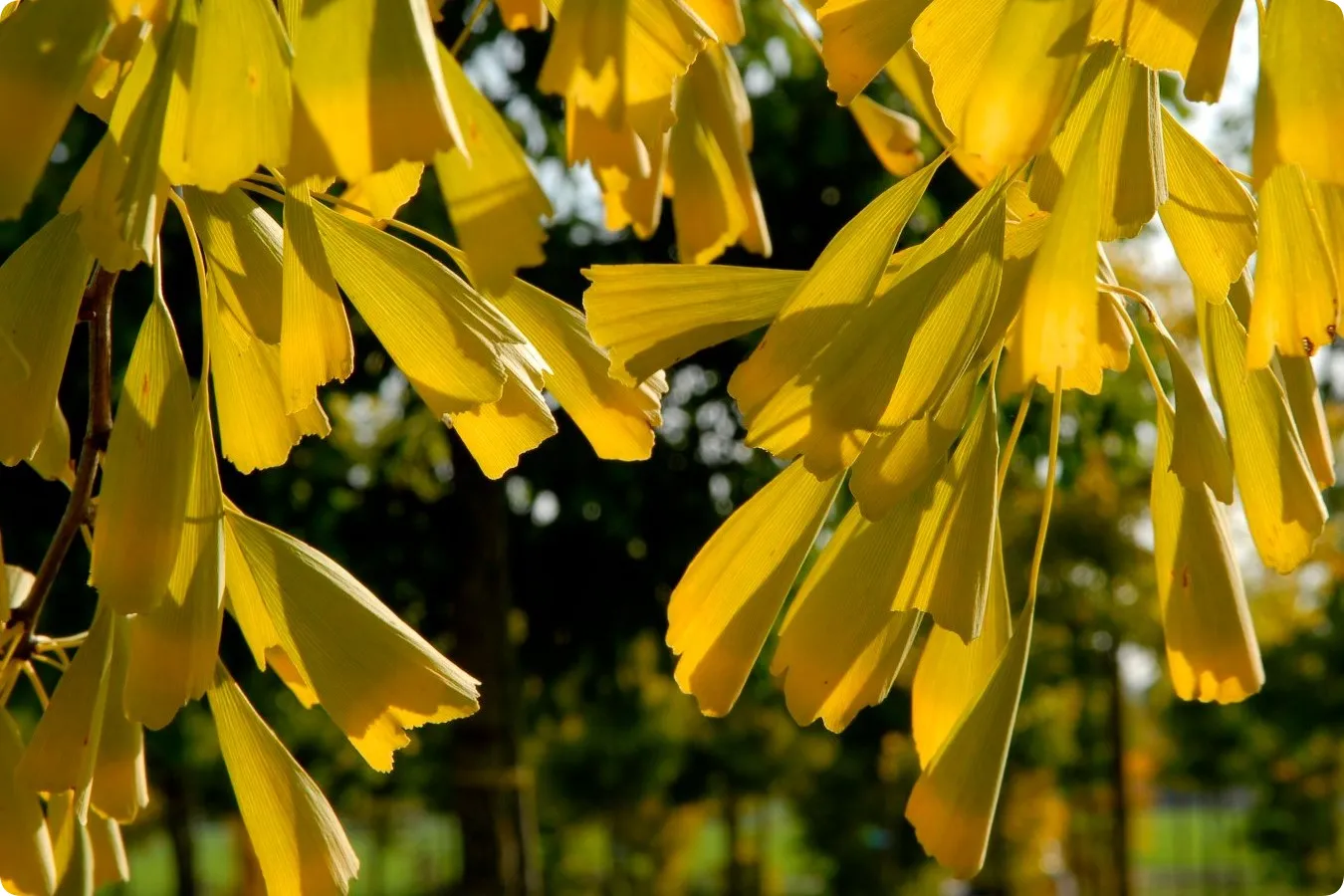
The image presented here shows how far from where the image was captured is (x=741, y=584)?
139 cm

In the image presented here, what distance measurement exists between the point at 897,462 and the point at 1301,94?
0.42 m

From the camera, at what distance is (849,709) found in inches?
54.9

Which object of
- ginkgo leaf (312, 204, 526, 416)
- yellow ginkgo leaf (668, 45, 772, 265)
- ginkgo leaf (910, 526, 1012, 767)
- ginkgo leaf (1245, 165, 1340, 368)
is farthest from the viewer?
yellow ginkgo leaf (668, 45, 772, 265)

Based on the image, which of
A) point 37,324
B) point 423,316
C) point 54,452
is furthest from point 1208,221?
point 54,452

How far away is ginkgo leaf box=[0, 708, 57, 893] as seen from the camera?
64.6 inches

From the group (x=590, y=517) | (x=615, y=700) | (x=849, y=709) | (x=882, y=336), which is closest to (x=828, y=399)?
(x=882, y=336)

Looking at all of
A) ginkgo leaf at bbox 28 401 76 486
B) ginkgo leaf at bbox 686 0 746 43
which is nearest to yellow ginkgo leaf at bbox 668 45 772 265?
ginkgo leaf at bbox 686 0 746 43

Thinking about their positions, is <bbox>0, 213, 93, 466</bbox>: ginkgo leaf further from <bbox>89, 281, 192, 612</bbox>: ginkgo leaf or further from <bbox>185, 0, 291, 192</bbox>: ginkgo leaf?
<bbox>185, 0, 291, 192</bbox>: ginkgo leaf

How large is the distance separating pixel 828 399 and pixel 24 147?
0.64 m

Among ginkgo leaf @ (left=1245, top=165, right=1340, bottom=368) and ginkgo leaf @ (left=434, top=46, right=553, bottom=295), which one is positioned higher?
ginkgo leaf @ (left=434, top=46, right=553, bottom=295)

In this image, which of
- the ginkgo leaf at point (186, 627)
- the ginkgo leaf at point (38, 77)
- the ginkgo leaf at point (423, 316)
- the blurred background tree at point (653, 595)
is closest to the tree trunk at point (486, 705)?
the blurred background tree at point (653, 595)

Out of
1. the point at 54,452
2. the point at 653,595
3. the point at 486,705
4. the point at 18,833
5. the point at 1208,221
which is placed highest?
the point at 1208,221

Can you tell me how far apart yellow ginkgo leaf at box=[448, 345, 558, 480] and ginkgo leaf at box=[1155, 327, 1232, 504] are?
1.91ft

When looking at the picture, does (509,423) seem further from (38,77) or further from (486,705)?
(486,705)
